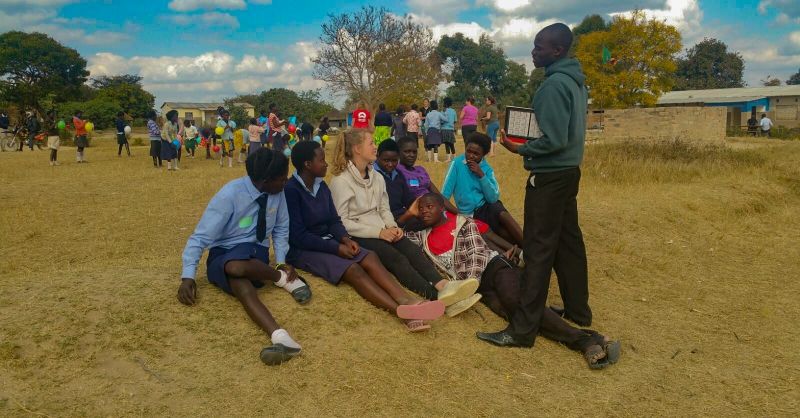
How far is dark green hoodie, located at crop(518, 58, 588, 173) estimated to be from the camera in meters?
3.69

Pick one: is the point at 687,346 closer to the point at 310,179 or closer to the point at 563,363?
the point at 563,363

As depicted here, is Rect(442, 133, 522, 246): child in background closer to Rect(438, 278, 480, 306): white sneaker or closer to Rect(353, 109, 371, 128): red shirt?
Rect(438, 278, 480, 306): white sneaker

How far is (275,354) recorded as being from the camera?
3.42m

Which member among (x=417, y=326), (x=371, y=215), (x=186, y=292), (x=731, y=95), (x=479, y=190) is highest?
(x=731, y=95)

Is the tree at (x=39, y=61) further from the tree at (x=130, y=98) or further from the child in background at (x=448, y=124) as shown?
the child in background at (x=448, y=124)

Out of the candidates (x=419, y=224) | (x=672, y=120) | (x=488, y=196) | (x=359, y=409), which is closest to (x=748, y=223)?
(x=488, y=196)

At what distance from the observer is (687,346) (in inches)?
175

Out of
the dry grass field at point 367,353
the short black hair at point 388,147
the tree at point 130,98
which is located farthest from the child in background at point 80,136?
the tree at point 130,98

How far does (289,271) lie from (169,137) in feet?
41.0

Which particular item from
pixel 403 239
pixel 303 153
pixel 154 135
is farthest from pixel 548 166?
pixel 154 135

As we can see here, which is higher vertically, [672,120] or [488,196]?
[672,120]

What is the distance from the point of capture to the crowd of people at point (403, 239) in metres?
3.80

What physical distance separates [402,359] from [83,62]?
68.5 meters

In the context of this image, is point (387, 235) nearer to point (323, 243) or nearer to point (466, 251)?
point (323, 243)
